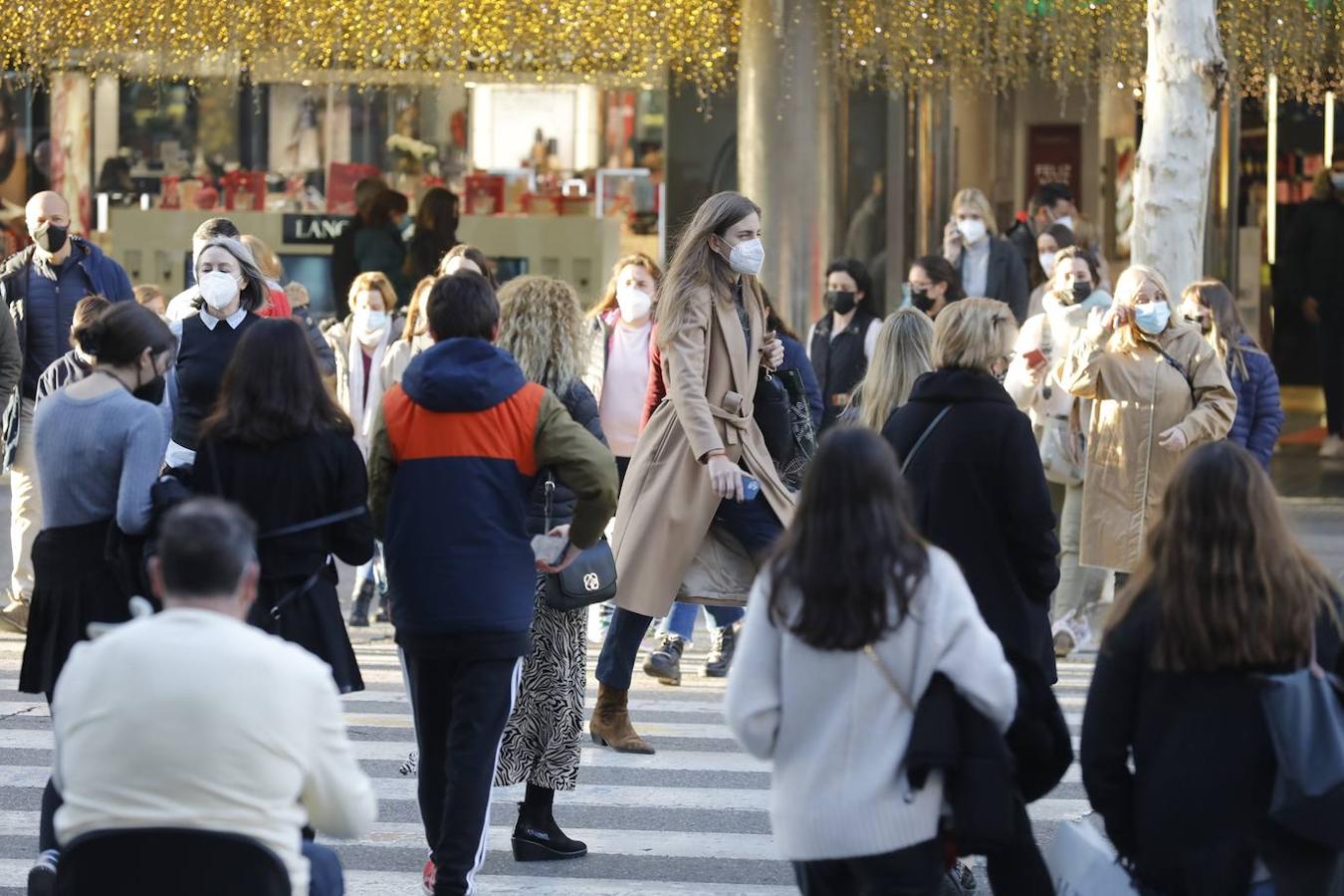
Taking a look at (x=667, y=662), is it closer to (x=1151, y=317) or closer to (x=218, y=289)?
(x=1151, y=317)

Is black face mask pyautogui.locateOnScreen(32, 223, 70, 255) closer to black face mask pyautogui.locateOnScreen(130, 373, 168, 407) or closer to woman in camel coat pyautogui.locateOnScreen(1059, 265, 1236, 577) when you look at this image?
woman in camel coat pyautogui.locateOnScreen(1059, 265, 1236, 577)

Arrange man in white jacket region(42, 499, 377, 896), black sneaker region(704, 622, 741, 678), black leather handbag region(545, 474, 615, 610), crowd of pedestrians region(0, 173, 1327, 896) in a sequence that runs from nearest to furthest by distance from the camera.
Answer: man in white jacket region(42, 499, 377, 896) → crowd of pedestrians region(0, 173, 1327, 896) → black leather handbag region(545, 474, 615, 610) → black sneaker region(704, 622, 741, 678)

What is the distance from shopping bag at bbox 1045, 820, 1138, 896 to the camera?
4430 mm

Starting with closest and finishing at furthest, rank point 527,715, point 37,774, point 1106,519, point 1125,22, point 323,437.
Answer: point 323,437 → point 527,715 → point 37,774 → point 1106,519 → point 1125,22

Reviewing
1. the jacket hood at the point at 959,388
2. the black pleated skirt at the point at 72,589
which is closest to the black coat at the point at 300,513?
the black pleated skirt at the point at 72,589

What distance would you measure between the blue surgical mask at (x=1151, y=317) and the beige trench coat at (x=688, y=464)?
6.71ft

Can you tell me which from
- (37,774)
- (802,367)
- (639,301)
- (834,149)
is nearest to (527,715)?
(37,774)

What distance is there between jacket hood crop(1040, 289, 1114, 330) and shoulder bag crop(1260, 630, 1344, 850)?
20.4ft

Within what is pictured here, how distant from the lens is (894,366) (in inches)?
280

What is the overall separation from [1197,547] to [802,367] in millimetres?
4507

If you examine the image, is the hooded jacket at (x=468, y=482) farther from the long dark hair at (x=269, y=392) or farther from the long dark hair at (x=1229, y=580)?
the long dark hair at (x=1229, y=580)

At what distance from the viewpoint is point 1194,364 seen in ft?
30.0

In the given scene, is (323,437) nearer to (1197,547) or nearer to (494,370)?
(494,370)

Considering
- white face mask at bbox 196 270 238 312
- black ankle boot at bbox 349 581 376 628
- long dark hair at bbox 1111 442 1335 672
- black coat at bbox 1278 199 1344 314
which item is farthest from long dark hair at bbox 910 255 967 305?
long dark hair at bbox 1111 442 1335 672
